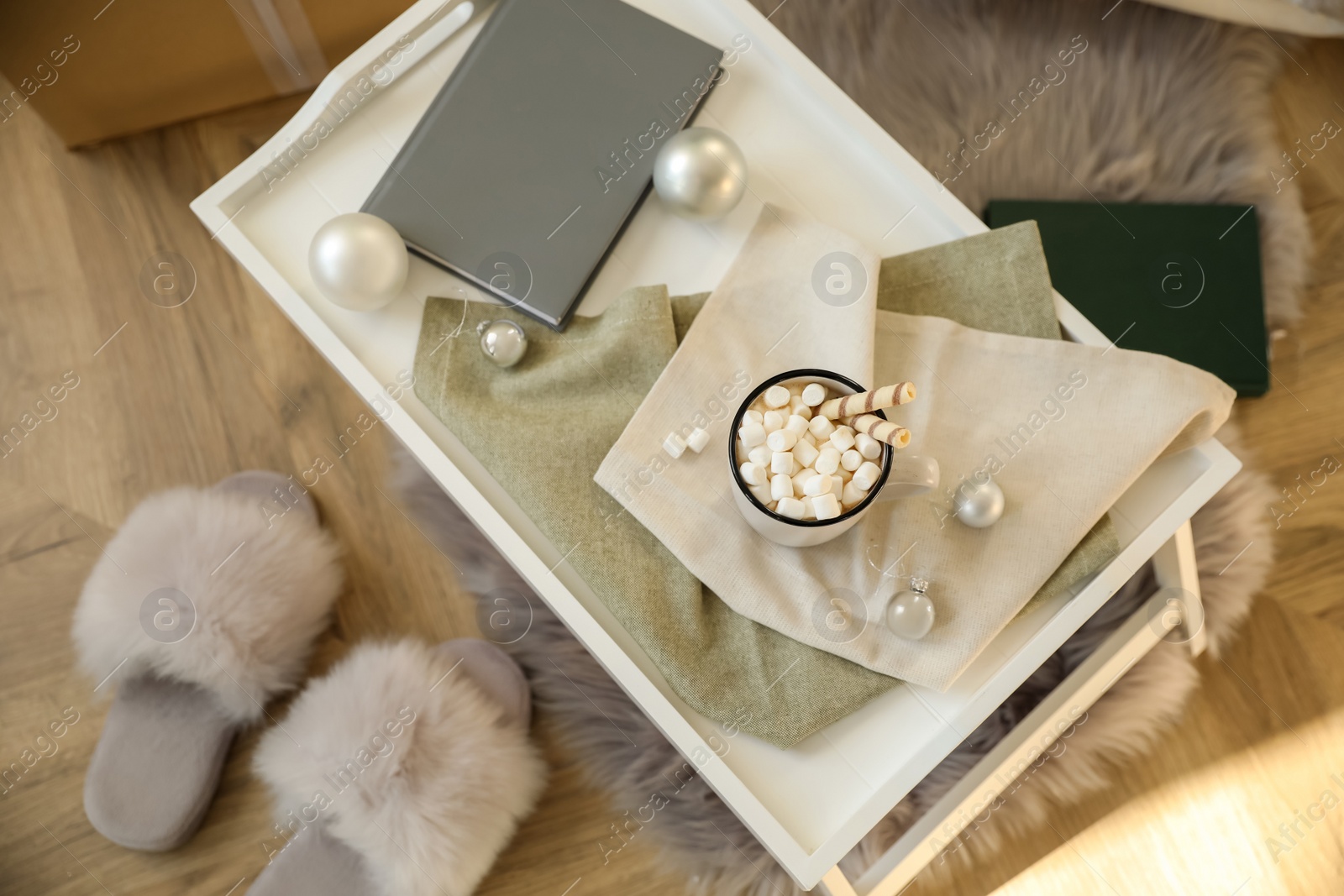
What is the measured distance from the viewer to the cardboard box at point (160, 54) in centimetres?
90

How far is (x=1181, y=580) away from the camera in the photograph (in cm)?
81

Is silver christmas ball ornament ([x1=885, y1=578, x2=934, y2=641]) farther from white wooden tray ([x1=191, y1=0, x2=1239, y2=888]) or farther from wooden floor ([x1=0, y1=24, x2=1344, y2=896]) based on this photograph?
wooden floor ([x1=0, y1=24, x2=1344, y2=896])

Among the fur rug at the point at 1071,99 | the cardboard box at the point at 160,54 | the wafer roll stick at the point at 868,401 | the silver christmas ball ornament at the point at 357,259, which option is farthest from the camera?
the fur rug at the point at 1071,99

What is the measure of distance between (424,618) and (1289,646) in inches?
A: 41.4

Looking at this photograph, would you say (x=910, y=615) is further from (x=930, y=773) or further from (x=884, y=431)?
(x=930, y=773)

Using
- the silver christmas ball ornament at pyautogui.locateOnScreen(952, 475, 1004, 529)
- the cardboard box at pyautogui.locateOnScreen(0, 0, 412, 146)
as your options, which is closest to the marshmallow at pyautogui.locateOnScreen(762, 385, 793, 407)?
the silver christmas ball ornament at pyautogui.locateOnScreen(952, 475, 1004, 529)

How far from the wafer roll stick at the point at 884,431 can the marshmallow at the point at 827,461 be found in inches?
1.0

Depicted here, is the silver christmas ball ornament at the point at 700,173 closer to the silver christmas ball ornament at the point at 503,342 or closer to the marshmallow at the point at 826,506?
the silver christmas ball ornament at the point at 503,342

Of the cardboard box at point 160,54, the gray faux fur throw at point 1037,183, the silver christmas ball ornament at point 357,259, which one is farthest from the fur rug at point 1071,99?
the silver christmas ball ornament at point 357,259

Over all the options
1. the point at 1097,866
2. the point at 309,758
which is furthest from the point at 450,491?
the point at 1097,866

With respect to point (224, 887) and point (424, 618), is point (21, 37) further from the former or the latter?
point (224, 887)

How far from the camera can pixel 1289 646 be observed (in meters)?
1.03

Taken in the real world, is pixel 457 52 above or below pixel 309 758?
above

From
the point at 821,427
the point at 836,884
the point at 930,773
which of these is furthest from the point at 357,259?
the point at 930,773
